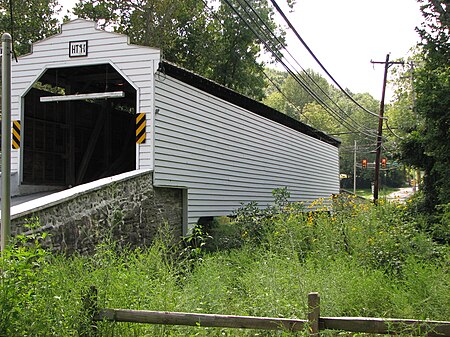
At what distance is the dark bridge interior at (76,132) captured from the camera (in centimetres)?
1148

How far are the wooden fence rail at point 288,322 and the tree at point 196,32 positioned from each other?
2013cm

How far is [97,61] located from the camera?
1004 centimetres

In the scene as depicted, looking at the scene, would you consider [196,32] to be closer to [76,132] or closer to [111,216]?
[76,132]

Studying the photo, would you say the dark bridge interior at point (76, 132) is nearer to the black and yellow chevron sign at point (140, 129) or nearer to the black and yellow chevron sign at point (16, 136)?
the black and yellow chevron sign at point (16, 136)

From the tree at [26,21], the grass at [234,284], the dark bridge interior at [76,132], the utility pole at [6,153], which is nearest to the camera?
the grass at [234,284]

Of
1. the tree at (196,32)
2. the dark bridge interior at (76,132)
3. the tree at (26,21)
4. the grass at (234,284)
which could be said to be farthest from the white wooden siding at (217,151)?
the tree at (26,21)

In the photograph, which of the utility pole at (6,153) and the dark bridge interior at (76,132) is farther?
the dark bridge interior at (76,132)

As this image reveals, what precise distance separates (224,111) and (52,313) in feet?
32.2

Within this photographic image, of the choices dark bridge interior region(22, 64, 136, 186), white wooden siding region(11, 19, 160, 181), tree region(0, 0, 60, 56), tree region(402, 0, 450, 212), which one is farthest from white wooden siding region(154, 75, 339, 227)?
tree region(0, 0, 60, 56)

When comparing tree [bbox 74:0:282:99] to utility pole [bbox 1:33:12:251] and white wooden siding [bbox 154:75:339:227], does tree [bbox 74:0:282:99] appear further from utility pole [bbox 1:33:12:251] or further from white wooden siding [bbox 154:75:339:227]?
utility pole [bbox 1:33:12:251]

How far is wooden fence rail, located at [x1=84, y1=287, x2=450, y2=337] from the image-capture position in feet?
12.3

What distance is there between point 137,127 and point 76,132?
4.60 meters

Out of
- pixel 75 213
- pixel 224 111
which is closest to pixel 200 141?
pixel 224 111

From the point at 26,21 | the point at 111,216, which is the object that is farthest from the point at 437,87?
the point at 26,21
